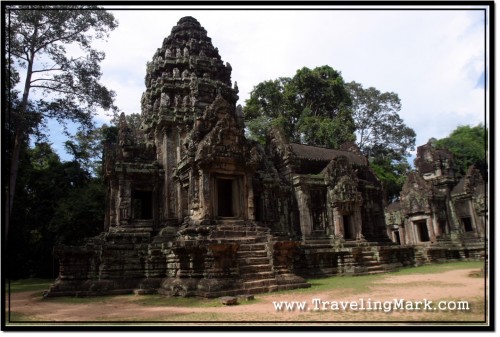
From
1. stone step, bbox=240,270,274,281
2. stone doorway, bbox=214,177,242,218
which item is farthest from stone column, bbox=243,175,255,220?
stone step, bbox=240,270,274,281

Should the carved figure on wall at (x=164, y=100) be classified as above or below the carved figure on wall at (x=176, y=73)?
below

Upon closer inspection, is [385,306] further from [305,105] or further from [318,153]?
[305,105]

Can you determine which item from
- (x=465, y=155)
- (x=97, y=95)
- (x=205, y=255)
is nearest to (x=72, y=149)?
(x=97, y=95)

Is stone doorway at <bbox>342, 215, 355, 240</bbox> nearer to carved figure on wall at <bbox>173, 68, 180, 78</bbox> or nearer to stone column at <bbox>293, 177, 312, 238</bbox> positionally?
stone column at <bbox>293, 177, 312, 238</bbox>

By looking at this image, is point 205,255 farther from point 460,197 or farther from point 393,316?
point 460,197

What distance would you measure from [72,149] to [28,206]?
23.9 ft

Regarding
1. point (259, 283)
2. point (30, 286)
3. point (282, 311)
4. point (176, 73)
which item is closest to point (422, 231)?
point (259, 283)

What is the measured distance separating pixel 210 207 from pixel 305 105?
29.1m

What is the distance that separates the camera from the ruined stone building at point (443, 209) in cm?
2802

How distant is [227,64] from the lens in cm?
2147

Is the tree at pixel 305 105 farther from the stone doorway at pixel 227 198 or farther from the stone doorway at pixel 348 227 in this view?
the stone doorway at pixel 227 198

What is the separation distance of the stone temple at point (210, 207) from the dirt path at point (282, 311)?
1.66 meters

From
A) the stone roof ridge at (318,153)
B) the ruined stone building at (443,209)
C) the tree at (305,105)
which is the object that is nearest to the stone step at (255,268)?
the stone roof ridge at (318,153)

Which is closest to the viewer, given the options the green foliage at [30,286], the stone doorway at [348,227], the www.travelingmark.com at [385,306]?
the www.travelingmark.com at [385,306]
